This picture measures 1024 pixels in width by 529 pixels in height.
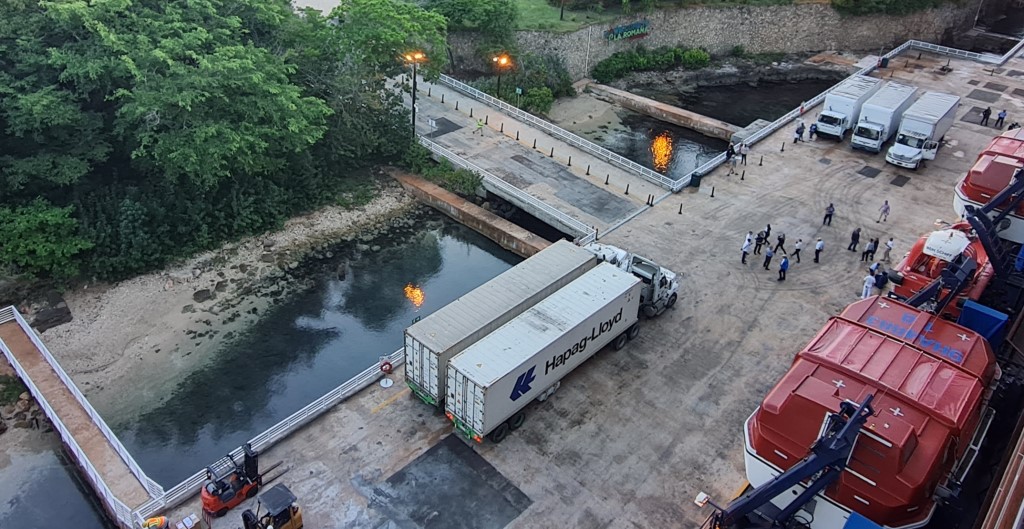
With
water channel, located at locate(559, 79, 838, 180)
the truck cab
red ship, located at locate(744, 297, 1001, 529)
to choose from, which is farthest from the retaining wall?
red ship, located at locate(744, 297, 1001, 529)

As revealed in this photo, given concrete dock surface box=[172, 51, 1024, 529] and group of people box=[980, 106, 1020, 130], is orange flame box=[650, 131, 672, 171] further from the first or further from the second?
group of people box=[980, 106, 1020, 130]

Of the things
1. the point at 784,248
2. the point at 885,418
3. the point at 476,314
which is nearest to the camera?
the point at 885,418

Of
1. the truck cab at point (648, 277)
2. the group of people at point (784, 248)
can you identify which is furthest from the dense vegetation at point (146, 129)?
the group of people at point (784, 248)

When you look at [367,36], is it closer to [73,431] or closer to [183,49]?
[183,49]

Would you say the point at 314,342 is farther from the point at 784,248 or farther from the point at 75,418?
the point at 784,248

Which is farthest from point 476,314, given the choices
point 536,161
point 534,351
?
point 536,161
